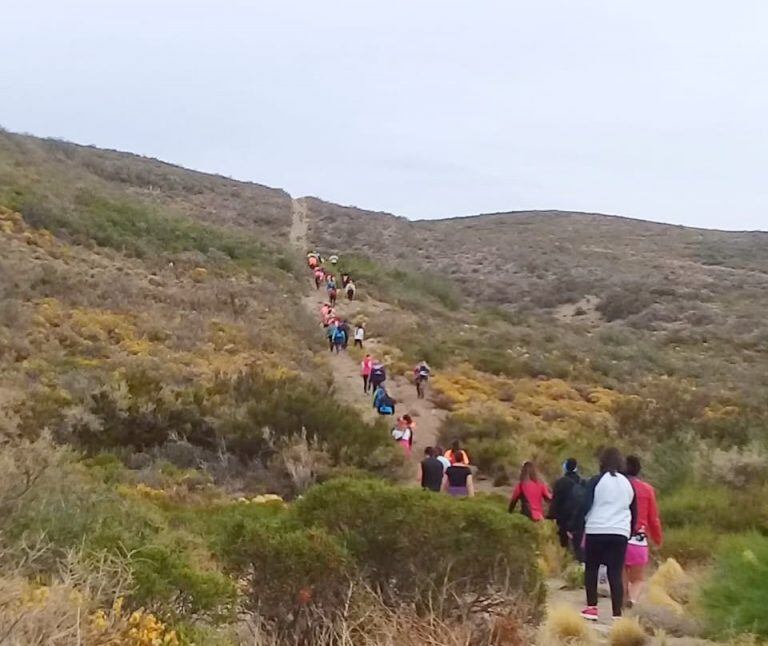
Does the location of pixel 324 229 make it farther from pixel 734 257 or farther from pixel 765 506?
pixel 765 506

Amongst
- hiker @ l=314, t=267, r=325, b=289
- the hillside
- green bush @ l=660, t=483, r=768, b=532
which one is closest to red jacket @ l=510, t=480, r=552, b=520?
the hillside

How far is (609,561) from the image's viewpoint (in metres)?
8.84

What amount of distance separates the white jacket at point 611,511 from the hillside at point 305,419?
663 mm

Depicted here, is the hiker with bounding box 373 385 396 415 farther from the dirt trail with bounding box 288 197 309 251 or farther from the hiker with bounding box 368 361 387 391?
the dirt trail with bounding box 288 197 309 251

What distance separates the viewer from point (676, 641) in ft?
25.2

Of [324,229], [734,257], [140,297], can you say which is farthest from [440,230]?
[140,297]

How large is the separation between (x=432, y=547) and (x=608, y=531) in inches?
104

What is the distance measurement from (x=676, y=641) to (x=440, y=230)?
79850 mm

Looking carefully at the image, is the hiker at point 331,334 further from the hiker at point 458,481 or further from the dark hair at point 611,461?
the dark hair at point 611,461

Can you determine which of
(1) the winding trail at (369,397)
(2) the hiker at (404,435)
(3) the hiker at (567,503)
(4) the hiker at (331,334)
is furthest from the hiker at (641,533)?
(4) the hiker at (331,334)

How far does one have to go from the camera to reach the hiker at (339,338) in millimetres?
30203

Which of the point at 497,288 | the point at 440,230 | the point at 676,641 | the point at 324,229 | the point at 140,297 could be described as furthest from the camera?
the point at 440,230

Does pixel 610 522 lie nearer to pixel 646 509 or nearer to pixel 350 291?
pixel 646 509

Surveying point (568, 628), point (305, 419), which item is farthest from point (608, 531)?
point (305, 419)
